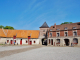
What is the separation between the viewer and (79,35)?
31.2 metres

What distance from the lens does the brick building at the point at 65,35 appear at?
105 ft

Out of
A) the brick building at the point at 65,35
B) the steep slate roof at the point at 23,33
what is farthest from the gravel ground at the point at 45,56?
the steep slate roof at the point at 23,33

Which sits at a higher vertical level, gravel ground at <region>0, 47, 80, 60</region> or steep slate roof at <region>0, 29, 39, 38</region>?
steep slate roof at <region>0, 29, 39, 38</region>

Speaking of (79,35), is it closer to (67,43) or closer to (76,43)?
(76,43)

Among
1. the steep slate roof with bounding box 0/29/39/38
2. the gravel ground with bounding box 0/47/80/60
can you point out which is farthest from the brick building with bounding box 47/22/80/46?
the gravel ground with bounding box 0/47/80/60

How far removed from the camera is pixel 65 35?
3388cm

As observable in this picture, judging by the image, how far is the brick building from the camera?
105ft

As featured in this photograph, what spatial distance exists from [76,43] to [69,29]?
223 inches

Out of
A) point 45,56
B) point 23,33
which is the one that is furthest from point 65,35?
point 45,56

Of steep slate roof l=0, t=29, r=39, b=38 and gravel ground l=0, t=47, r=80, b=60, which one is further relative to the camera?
steep slate roof l=0, t=29, r=39, b=38

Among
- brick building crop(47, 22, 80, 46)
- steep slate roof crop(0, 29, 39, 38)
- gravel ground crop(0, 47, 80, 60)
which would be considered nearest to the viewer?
gravel ground crop(0, 47, 80, 60)

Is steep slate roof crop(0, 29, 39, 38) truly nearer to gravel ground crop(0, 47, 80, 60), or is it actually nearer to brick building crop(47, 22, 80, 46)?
brick building crop(47, 22, 80, 46)

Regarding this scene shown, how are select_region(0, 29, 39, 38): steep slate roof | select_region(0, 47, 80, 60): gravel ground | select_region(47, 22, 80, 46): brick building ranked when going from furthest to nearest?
1. select_region(0, 29, 39, 38): steep slate roof
2. select_region(47, 22, 80, 46): brick building
3. select_region(0, 47, 80, 60): gravel ground

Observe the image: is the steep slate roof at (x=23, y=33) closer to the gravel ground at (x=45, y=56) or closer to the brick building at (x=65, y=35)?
the brick building at (x=65, y=35)
